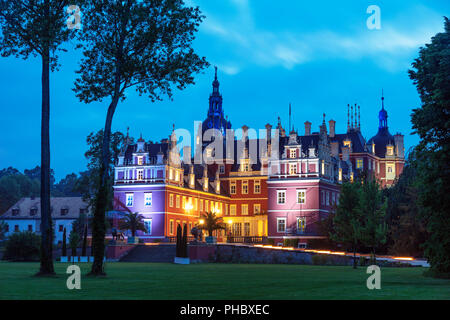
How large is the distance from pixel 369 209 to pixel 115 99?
20095 mm

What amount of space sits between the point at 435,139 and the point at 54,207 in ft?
268

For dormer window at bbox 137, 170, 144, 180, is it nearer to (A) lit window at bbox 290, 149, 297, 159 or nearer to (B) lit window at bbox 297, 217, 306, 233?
(A) lit window at bbox 290, 149, 297, 159

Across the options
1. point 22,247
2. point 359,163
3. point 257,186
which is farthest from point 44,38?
point 359,163

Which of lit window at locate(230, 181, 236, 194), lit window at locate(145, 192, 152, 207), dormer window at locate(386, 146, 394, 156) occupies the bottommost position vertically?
lit window at locate(145, 192, 152, 207)

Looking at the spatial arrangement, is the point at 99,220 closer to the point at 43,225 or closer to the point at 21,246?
the point at 43,225

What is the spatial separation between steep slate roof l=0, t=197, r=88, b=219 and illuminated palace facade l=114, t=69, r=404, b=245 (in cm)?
2155

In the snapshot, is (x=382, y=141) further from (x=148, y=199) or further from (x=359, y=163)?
(x=148, y=199)

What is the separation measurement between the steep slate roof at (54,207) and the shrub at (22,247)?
37.7 m

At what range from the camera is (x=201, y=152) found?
91.9 meters

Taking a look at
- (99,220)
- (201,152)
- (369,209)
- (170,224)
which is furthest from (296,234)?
(99,220)

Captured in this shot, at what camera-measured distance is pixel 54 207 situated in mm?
98625

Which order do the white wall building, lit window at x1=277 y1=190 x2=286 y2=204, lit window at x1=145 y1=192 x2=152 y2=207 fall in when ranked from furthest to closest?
the white wall building
lit window at x1=145 y1=192 x2=152 y2=207
lit window at x1=277 y1=190 x2=286 y2=204

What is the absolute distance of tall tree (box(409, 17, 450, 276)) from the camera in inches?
987

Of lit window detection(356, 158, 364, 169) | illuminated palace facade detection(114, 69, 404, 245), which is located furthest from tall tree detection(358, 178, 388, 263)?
lit window detection(356, 158, 364, 169)
